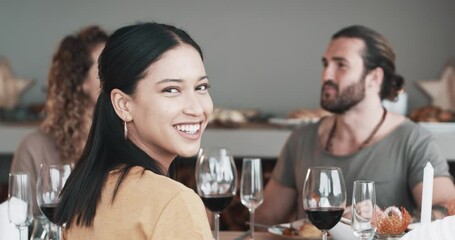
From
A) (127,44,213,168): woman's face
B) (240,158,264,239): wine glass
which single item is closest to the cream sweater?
(127,44,213,168): woman's face

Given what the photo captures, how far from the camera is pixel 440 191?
113 inches

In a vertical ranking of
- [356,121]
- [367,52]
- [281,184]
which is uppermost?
[367,52]

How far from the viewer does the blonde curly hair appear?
3.09 metres

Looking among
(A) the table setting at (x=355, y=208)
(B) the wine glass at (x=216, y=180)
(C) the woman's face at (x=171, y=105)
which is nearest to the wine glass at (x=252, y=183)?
(B) the wine glass at (x=216, y=180)

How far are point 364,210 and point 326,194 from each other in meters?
0.09

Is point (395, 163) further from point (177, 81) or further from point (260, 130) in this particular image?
point (177, 81)

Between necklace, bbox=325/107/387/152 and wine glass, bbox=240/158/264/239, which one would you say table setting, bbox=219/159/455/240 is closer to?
wine glass, bbox=240/158/264/239

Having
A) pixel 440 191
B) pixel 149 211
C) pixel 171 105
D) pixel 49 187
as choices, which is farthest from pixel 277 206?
pixel 149 211

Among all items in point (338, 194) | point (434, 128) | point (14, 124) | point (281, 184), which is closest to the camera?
point (338, 194)

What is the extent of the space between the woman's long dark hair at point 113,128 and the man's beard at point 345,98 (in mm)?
1513

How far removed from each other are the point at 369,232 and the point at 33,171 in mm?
1462

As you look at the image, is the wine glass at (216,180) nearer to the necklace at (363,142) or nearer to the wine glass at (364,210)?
the wine glass at (364,210)

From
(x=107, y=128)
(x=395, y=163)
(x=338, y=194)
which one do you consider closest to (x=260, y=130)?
(x=395, y=163)

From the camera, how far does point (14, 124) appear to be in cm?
414
